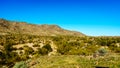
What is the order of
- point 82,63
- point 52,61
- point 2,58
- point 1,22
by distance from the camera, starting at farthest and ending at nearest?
1. point 1,22
2. point 2,58
3. point 52,61
4. point 82,63

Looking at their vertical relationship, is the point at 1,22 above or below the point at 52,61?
above

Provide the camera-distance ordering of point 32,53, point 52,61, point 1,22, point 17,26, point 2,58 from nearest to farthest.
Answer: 1. point 52,61
2. point 2,58
3. point 32,53
4. point 1,22
5. point 17,26

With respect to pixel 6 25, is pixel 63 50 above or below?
below

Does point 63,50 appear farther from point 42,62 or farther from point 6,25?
point 6,25

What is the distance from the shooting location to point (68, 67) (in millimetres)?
16891

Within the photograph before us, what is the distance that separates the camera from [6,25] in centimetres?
15288

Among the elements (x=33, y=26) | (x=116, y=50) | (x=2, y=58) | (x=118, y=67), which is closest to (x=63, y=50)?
(x=116, y=50)

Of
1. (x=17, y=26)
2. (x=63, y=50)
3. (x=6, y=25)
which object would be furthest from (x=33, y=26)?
(x=63, y=50)

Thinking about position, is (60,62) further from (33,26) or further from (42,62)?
(33,26)

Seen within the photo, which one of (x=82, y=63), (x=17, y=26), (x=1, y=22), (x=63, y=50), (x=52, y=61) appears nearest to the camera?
(x=82, y=63)

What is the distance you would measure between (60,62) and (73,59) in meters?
1.36

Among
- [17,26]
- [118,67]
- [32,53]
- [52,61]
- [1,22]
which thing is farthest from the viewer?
[17,26]

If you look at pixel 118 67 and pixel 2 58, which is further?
pixel 2 58

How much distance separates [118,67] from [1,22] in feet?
465
